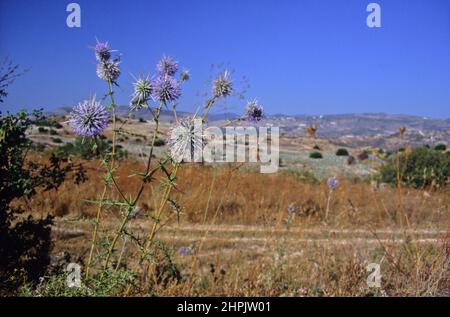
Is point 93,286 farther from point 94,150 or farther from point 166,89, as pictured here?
point 166,89

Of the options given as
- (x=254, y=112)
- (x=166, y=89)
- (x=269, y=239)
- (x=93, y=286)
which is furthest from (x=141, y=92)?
(x=269, y=239)

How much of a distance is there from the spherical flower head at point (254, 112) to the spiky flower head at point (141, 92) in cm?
71

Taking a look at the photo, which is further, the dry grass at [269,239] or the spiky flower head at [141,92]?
the dry grass at [269,239]

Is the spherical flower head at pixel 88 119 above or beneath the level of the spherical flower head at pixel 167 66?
beneath

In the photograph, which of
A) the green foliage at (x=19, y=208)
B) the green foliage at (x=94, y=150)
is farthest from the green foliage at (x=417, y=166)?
the green foliage at (x=19, y=208)

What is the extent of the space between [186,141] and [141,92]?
0.52 m

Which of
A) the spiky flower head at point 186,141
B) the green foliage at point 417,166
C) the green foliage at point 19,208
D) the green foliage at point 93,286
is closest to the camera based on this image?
the spiky flower head at point 186,141

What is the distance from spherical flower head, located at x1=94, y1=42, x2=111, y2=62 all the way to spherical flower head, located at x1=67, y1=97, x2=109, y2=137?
374 mm

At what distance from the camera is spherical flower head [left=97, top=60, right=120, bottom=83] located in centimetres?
339

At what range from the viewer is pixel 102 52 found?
351 cm

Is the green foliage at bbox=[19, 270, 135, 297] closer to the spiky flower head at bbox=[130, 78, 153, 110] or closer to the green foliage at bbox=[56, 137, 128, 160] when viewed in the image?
the green foliage at bbox=[56, 137, 128, 160]

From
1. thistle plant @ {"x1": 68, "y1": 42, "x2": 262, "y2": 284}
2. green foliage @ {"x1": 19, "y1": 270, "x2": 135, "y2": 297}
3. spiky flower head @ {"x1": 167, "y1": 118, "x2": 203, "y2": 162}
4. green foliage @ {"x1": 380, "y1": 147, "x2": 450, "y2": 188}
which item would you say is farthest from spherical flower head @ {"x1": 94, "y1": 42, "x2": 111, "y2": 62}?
green foliage @ {"x1": 380, "y1": 147, "x2": 450, "y2": 188}

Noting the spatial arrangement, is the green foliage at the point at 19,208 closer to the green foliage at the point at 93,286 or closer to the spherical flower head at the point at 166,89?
the green foliage at the point at 93,286

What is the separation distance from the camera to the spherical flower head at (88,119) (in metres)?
3.25
